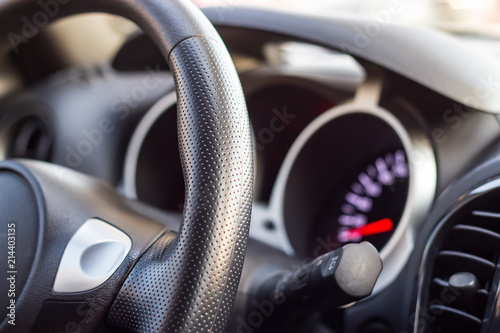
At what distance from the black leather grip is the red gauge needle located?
556 millimetres

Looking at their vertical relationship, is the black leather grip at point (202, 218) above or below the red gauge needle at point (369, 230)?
below

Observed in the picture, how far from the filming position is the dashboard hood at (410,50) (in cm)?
95

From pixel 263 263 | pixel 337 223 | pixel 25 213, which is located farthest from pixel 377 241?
pixel 25 213

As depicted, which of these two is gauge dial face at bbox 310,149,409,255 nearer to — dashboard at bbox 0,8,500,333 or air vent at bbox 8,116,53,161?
dashboard at bbox 0,8,500,333

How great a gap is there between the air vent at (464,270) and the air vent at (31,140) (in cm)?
84

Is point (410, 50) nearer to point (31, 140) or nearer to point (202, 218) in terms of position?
point (202, 218)

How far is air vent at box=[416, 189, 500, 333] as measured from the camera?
793 millimetres

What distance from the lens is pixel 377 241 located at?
111cm

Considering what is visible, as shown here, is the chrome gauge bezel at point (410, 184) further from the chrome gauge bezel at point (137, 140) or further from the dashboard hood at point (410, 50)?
the chrome gauge bezel at point (137, 140)

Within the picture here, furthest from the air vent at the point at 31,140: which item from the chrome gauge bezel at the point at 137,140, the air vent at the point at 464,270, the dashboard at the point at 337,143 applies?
the air vent at the point at 464,270

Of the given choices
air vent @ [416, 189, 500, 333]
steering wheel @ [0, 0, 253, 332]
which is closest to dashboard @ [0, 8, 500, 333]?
air vent @ [416, 189, 500, 333]

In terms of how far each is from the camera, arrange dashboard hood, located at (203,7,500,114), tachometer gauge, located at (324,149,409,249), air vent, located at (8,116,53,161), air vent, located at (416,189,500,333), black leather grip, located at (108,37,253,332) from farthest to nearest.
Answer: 1. air vent, located at (8,116,53,161)
2. tachometer gauge, located at (324,149,409,249)
3. dashboard hood, located at (203,7,500,114)
4. air vent, located at (416,189,500,333)
5. black leather grip, located at (108,37,253,332)

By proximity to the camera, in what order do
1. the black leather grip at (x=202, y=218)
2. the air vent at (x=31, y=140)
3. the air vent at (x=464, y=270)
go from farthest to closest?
the air vent at (x=31, y=140) < the air vent at (x=464, y=270) < the black leather grip at (x=202, y=218)

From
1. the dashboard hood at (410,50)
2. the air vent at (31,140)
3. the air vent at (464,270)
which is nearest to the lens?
the air vent at (464,270)
